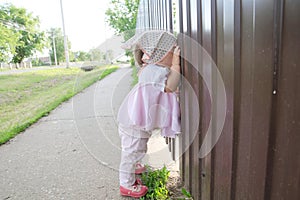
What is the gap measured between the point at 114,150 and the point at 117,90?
2313mm

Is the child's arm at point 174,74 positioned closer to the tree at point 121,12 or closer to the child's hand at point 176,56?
the child's hand at point 176,56

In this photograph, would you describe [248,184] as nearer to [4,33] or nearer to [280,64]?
[280,64]

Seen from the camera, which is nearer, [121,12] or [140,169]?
[140,169]

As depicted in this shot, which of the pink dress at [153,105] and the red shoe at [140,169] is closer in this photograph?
the pink dress at [153,105]

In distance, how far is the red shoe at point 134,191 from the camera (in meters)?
1.78

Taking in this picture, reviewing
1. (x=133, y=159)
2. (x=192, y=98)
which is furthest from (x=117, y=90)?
(x=192, y=98)

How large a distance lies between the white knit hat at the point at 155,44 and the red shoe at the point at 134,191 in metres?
0.94

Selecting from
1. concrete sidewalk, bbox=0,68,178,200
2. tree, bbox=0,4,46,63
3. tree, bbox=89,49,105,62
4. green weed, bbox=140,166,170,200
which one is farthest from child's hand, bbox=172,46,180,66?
tree, bbox=0,4,46,63

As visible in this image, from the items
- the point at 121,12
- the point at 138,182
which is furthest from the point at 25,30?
the point at 138,182

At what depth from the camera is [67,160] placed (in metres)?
2.54

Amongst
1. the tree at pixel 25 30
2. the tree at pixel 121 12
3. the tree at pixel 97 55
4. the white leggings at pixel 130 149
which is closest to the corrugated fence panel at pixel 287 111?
the white leggings at pixel 130 149

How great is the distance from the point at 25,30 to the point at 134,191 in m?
29.7

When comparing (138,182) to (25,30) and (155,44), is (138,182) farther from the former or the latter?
(25,30)

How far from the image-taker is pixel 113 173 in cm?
221
